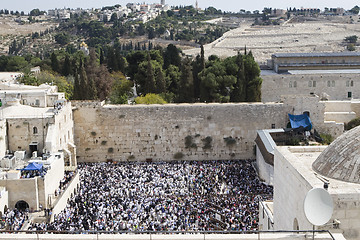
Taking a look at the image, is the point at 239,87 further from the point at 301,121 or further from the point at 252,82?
the point at 301,121

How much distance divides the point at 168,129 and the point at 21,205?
10.2 m

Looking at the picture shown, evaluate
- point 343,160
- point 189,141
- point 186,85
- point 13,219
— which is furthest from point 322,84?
point 343,160

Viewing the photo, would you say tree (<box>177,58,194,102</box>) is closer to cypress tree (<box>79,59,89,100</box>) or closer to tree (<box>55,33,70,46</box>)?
cypress tree (<box>79,59,89,100</box>)

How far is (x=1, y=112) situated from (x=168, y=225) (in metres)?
12.0

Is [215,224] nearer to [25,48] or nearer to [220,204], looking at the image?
[220,204]

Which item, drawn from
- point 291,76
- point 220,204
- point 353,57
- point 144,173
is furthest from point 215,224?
point 353,57

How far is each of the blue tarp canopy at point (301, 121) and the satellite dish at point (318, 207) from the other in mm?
18939

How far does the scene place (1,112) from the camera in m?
24.6

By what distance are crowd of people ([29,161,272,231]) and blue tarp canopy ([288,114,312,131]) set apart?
11.5ft

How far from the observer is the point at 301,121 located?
88.3 feet

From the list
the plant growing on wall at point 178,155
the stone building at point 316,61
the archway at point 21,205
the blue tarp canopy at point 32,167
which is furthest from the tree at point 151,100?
the stone building at point 316,61

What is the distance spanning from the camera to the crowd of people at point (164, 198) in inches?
711

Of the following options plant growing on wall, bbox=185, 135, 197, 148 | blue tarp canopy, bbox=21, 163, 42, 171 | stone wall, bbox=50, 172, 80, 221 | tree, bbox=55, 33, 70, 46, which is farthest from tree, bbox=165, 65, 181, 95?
tree, bbox=55, 33, 70, 46

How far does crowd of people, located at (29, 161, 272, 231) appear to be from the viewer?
18062 millimetres
